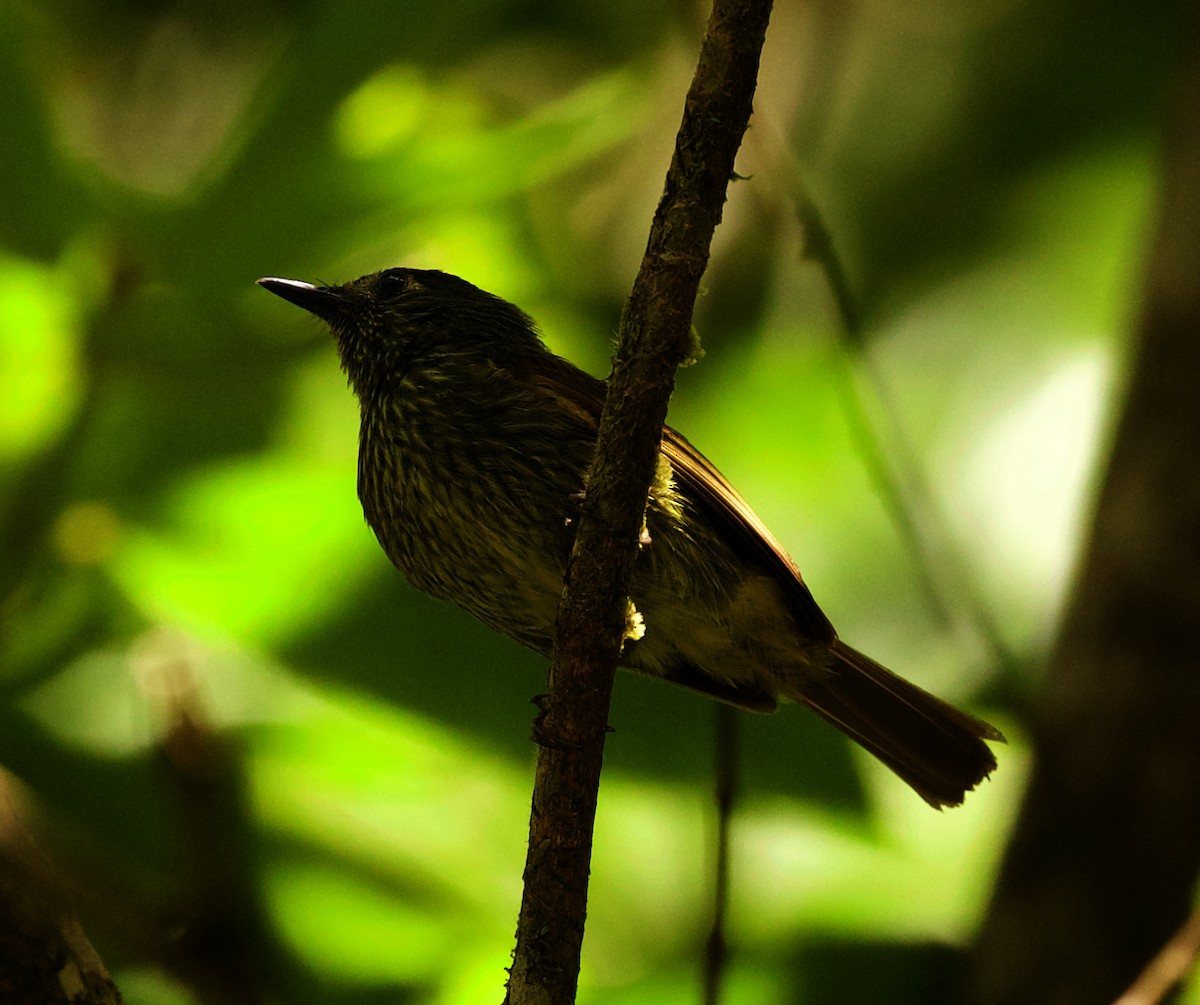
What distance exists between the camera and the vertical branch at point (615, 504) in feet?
5.84

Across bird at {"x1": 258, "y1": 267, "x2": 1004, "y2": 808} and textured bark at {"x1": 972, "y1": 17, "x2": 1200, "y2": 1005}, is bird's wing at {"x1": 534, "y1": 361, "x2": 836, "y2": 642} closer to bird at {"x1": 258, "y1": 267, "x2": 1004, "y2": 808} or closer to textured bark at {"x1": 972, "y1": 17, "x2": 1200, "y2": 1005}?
bird at {"x1": 258, "y1": 267, "x2": 1004, "y2": 808}

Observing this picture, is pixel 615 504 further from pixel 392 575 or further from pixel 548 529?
pixel 392 575

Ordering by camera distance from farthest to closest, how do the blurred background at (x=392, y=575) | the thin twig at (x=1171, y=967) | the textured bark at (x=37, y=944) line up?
the blurred background at (x=392, y=575), the thin twig at (x=1171, y=967), the textured bark at (x=37, y=944)

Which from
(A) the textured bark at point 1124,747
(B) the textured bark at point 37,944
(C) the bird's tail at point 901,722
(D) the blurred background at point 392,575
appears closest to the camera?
(B) the textured bark at point 37,944

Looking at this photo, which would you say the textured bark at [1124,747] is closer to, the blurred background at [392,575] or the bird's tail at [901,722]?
the blurred background at [392,575]

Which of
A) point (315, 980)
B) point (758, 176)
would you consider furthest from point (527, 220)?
point (315, 980)

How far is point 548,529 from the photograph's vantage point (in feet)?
8.64

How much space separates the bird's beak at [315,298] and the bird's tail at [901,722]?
1345mm

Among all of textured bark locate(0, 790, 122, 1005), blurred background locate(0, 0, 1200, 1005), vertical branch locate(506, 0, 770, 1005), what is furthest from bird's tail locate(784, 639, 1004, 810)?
textured bark locate(0, 790, 122, 1005)

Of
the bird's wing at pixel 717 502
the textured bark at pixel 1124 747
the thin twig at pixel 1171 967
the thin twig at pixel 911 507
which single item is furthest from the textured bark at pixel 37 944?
the textured bark at pixel 1124 747

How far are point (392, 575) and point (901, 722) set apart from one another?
1.38m

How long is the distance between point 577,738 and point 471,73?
156 inches

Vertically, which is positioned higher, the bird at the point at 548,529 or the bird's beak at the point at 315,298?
the bird's beak at the point at 315,298

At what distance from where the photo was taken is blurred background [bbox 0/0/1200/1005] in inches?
129
